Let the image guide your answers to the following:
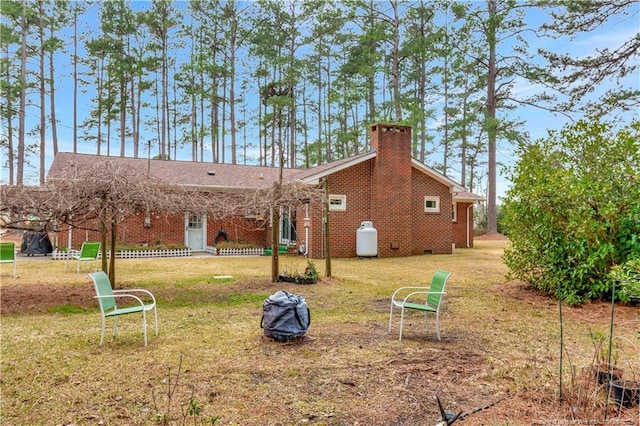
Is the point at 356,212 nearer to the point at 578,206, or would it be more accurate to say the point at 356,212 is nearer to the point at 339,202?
the point at 339,202

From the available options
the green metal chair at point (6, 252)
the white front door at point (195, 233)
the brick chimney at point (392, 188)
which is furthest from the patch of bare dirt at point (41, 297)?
the brick chimney at point (392, 188)

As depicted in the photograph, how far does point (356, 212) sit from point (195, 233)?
7351 millimetres

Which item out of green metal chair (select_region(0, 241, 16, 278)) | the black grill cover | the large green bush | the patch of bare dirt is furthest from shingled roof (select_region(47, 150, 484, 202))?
the large green bush

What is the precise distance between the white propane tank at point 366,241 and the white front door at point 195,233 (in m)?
7.05

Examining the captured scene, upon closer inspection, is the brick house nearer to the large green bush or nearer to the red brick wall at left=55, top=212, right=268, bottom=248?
the red brick wall at left=55, top=212, right=268, bottom=248

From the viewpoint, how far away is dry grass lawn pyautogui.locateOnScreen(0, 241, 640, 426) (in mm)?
3350

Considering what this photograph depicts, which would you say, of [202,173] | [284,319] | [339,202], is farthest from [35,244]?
[284,319]

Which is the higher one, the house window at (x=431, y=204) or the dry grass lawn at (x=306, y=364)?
the house window at (x=431, y=204)

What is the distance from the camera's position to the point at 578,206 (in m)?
7.41

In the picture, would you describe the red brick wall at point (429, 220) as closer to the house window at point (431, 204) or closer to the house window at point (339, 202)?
the house window at point (431, 204)

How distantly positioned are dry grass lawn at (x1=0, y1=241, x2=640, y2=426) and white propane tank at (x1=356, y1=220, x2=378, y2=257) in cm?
759

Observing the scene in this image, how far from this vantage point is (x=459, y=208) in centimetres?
2252

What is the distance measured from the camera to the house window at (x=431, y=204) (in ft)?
61.0

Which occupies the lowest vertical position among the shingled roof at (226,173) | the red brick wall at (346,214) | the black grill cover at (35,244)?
the black grill cover at (35,244)
